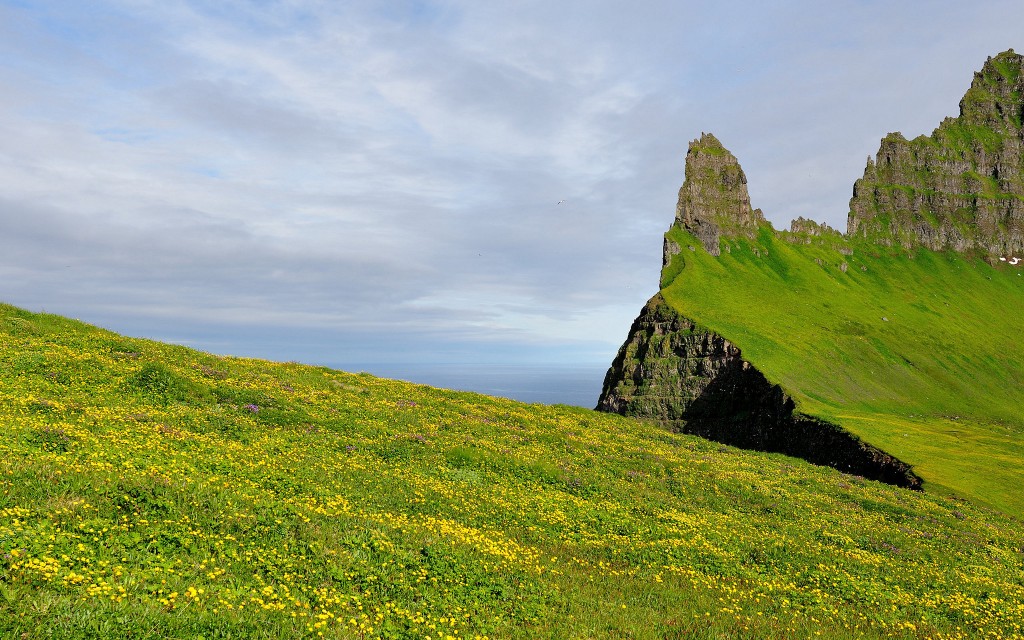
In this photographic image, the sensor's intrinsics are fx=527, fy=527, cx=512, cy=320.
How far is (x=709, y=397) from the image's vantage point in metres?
100

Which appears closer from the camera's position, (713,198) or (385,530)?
(385,530)

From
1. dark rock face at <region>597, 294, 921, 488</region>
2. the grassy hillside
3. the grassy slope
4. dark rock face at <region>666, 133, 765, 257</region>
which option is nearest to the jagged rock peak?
dark rock face at <region>666, 133, 765, 257</region>

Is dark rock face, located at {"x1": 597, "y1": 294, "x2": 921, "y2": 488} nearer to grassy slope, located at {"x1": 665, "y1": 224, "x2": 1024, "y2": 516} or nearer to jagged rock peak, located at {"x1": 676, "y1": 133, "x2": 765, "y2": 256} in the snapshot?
grassy slope, located at {"x1": 665, "y1": 224, "x2": 1024, "y2": 516}

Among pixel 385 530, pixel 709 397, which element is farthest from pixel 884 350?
pixel 385 530

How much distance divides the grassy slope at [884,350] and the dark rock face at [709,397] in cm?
294

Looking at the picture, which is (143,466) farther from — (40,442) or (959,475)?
(959,475)

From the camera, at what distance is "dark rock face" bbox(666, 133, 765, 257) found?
172m

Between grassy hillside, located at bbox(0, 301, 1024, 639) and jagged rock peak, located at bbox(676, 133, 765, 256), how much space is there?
145m

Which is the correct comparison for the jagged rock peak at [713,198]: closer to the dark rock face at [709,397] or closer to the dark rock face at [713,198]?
the dark rock face at [713,198]

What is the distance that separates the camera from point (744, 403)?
91.9 m

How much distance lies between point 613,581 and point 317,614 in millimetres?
9521

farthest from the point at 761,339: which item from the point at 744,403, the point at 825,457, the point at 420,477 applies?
the point at 420,477

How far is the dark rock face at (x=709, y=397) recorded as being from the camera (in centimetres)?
6681

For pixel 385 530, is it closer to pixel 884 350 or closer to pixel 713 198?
pixel 884 350
